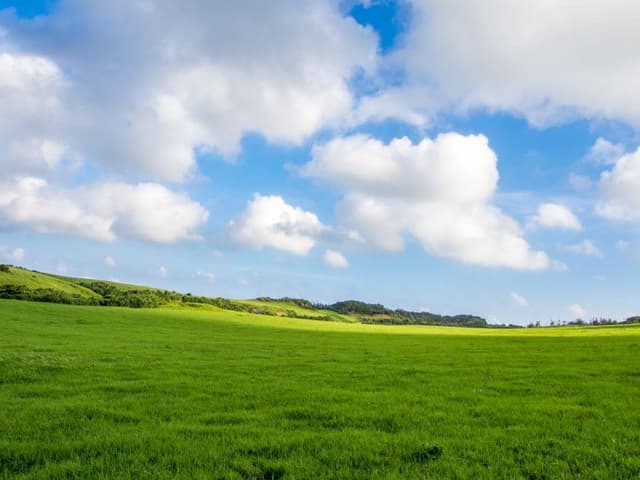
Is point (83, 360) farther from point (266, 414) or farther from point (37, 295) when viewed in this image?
point (37, 295)

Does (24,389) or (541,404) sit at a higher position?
(541,404)

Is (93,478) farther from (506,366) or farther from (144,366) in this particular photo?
(506,366)

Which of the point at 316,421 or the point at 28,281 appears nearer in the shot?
the point at 316,421

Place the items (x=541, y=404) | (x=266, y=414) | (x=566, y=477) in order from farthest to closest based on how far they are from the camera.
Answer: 1. (x=541, y=404)
2. (x=266, y=414)
3. (x=566, y=477)

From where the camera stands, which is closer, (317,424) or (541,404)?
(317,424)

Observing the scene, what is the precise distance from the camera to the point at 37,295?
10988 centimetres

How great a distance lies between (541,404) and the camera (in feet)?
44.5

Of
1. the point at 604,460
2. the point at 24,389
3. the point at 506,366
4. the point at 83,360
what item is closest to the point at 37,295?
the point at 83,360

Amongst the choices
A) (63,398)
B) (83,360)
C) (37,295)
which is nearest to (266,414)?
(63,398)

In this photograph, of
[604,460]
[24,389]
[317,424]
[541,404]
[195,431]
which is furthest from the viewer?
[24,389]

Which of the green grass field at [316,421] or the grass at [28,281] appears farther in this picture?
the grass at [28,281]

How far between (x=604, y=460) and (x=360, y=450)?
4.61m

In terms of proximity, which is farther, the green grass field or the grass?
the grass

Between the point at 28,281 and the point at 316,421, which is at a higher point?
the point at 316,421
